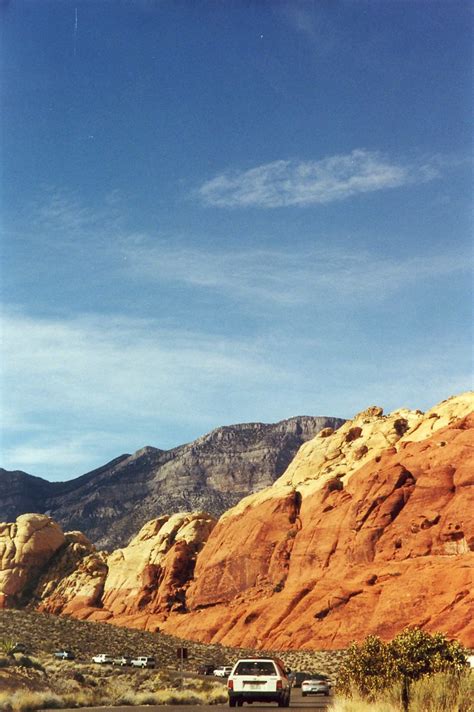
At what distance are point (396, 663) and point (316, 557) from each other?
2710 inches

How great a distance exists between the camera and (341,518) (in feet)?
291

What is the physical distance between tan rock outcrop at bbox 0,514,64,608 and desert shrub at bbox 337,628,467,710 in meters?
106

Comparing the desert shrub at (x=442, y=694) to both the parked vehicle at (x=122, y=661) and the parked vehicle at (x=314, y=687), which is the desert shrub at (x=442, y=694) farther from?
the parked vehicle at (x=122, y=661)

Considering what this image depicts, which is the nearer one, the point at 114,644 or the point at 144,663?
the point at 144,663

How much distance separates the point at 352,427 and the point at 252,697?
90.1 metres

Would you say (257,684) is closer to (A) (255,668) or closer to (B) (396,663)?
(A) (255,668)

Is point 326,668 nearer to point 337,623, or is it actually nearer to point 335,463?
point 337,623

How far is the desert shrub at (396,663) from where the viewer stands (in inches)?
792

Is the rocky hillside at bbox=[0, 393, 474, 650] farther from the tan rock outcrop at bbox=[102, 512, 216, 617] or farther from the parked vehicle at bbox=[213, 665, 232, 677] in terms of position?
the parked vehicle at bbox=[213, 665, 232, 677]

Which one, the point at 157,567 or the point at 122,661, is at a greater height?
the point at 157,567

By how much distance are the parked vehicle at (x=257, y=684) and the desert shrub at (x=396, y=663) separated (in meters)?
4.41

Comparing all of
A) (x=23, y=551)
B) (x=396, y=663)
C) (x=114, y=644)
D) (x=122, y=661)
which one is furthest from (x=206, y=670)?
(x=23, y=551)

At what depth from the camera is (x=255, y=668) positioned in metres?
27.2

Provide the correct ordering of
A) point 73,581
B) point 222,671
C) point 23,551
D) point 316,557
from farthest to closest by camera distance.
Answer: point 23,551 → point 73,581 → point 316,557 → point 222,671
